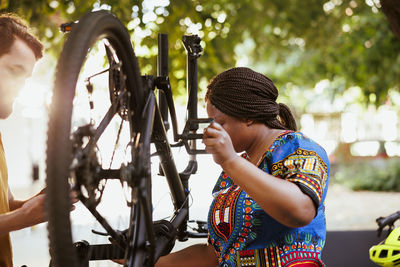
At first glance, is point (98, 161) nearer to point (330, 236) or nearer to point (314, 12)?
point (330, 236)

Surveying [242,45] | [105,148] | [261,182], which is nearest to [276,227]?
[261,182]

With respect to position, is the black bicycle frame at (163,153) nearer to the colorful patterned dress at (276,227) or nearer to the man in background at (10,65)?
the colorful patterned dress at (276,227)

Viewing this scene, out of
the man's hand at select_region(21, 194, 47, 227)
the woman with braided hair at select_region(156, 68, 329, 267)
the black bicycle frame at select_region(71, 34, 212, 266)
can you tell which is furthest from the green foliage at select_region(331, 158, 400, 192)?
the man's hand at select_region(21, 194, 47, 227)

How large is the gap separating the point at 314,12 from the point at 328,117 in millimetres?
10820

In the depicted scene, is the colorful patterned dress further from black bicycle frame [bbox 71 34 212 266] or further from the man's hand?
the man's hand

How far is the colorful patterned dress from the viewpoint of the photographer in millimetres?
1345

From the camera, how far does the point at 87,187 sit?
38.1 inches

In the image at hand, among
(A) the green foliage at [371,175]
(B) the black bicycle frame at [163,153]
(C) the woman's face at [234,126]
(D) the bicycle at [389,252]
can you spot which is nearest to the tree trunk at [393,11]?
(D) the bicycle at [389,252]

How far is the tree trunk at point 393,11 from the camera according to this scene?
2449 millimetres

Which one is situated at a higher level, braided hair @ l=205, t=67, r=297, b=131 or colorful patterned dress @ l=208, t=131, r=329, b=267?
braided hair @ l=205, t=67, r=297, b=131

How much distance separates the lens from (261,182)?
1157mm

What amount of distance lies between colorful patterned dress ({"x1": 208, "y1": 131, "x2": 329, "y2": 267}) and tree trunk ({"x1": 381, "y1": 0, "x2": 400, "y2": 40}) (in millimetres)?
1399

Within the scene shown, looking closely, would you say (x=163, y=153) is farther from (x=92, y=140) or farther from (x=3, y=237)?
(x=3, y=237)

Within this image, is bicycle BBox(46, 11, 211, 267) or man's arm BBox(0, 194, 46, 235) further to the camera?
man's arm BBox(0, 194, 46, 235)
